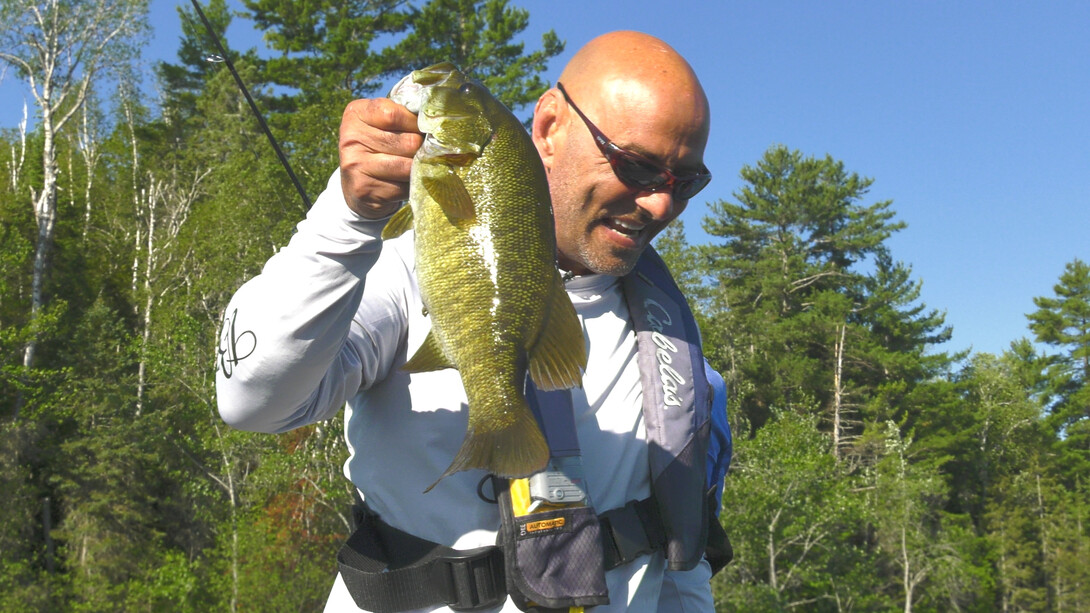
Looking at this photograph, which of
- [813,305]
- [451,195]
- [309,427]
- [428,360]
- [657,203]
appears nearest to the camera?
[451,195]

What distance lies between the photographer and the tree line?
74.5ft

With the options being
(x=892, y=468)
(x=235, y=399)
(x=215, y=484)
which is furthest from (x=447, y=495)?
(x=892, y=468)

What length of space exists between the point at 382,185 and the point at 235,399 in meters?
0.50

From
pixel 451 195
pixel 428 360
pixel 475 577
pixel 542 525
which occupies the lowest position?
pixel 475 577

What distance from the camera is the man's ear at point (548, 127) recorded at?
2.54 metres

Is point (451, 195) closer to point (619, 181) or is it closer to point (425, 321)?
point (425, 321)

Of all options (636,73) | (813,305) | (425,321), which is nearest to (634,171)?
(636,73)

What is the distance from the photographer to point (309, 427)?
23156mm

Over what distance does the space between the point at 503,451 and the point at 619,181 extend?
0.93 meters

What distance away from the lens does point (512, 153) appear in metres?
1.62

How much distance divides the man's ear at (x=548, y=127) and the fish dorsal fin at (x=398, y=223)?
92cm

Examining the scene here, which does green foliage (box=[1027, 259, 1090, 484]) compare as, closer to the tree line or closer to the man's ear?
the tree line

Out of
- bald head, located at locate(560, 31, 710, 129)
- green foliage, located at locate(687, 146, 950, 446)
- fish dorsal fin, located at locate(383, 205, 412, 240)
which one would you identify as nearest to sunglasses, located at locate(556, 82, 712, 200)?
bald head, located at locate(560, 31, 710, 129)

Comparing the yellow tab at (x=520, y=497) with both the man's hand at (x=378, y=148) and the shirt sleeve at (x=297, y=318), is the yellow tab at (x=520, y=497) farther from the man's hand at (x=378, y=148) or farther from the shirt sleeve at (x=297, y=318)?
the man's hand at (x=378, y=148)
